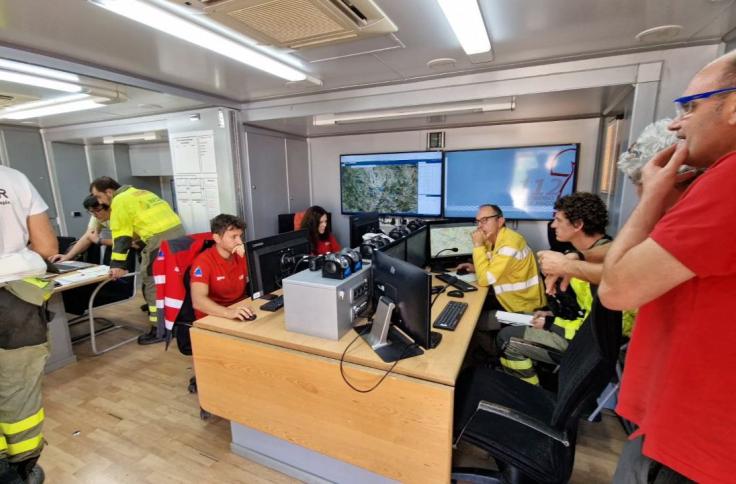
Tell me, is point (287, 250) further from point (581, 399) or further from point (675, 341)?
Answer: point (675, 341)

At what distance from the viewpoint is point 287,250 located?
212cm

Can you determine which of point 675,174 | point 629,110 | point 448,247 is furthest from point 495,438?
point 629,110

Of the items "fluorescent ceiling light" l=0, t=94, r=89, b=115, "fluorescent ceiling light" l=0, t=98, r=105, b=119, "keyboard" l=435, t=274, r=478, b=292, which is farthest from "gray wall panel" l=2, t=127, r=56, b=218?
"keyboard" l=435, t=274, r=478, b=292

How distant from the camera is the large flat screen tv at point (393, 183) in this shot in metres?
4.12

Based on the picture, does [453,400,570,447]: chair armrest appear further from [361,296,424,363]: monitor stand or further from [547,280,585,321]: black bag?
[547,280,585,321]: black bag

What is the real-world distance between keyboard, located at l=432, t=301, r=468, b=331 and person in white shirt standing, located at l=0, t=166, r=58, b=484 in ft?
6.68

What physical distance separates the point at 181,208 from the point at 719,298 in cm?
451

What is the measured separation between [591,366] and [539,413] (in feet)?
1.62

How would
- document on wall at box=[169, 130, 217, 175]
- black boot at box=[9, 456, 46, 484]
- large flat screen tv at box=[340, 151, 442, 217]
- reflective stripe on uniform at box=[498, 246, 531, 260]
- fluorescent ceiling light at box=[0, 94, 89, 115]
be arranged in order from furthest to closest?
large flat screen tv at box=[340, 151, 442, 217] → document on wall at box=[169, 130, 217, 175] → fluorescent ceiling light at box=[0, 94, 89, 115] → reflective stripe on uniform at box=[498, 246, 531, 260] → black boot at box=[9, 456, 46, 484]

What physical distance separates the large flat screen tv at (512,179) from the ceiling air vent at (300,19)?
7.48ft

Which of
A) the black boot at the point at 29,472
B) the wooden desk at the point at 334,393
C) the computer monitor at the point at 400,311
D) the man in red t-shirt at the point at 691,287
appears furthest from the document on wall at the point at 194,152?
the man in red t-shirt at the point at 691,287

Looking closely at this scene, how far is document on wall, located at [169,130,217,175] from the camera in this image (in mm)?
3645

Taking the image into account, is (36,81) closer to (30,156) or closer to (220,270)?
(220,270)

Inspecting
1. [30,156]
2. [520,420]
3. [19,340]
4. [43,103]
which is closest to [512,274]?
[520,420]
